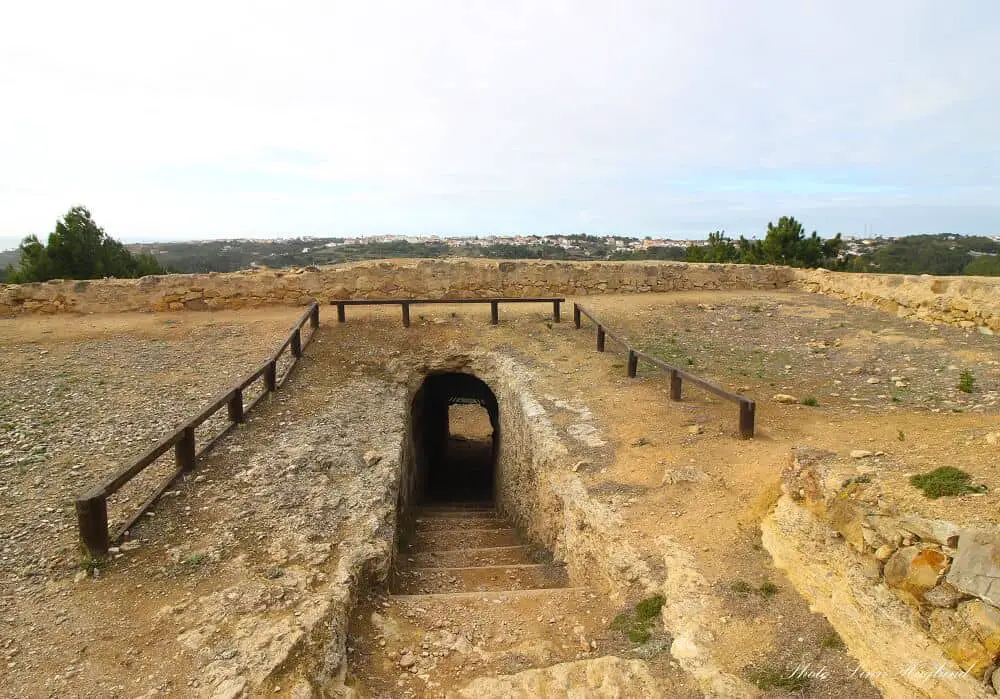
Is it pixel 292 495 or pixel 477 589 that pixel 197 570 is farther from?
pixel 477 589

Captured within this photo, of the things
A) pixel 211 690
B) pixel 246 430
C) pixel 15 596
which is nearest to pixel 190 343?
pixel 246 430


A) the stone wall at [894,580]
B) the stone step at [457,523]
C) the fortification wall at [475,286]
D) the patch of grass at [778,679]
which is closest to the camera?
the stone wall at [894,580]

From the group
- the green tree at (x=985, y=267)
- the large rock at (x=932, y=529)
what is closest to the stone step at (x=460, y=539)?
the large rock at (x=932, y=529)

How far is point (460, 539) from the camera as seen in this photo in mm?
9203

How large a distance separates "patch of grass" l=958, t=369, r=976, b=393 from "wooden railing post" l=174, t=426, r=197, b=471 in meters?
9.90

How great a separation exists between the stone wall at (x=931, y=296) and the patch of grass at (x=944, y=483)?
847 centimetres

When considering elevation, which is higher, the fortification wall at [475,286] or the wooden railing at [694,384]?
the fortification wall at [475,286]

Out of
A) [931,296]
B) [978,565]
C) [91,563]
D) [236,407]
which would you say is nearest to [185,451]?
[236,407]

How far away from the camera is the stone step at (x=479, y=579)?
22.0 feet

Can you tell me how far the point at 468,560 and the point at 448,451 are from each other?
37.1 ft

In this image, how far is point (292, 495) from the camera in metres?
6.52

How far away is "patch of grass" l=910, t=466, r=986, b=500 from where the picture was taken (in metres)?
4.30

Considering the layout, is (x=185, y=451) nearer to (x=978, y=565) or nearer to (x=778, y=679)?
(x=778, y=679)

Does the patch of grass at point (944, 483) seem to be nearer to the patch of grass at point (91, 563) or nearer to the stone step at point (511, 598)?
the stone step at point (511, 598)
